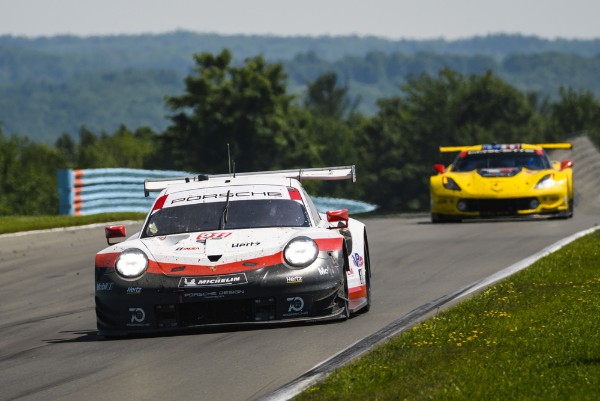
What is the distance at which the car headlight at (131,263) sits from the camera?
32.2ft

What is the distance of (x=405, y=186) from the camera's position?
5182 inches

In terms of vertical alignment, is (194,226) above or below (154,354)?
above

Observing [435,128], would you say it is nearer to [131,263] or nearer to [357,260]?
[357,260]

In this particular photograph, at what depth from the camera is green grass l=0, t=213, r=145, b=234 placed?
23.0 meters

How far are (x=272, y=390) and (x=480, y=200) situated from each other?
15563mm

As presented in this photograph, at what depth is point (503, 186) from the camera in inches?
878

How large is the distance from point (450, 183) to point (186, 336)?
44.5 feet

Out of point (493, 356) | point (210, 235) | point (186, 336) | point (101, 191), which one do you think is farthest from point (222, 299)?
point (101, 191)

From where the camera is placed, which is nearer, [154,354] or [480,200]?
[154,354]

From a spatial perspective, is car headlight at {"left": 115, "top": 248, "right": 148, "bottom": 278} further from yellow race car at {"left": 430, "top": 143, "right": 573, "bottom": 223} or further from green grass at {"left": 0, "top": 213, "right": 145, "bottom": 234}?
yellow race car at {"left": 430, "top": 143, "right": 573, "bottom": 223}

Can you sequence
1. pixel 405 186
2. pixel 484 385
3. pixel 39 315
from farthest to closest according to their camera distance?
1. pixel 405 186
2. pixel 39 315
3. pixel 484 385

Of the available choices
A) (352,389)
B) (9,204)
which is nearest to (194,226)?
(352,389)

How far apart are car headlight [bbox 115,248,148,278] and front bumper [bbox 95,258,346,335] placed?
0.20 feet

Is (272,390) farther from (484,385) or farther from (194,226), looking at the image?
(194,226)
